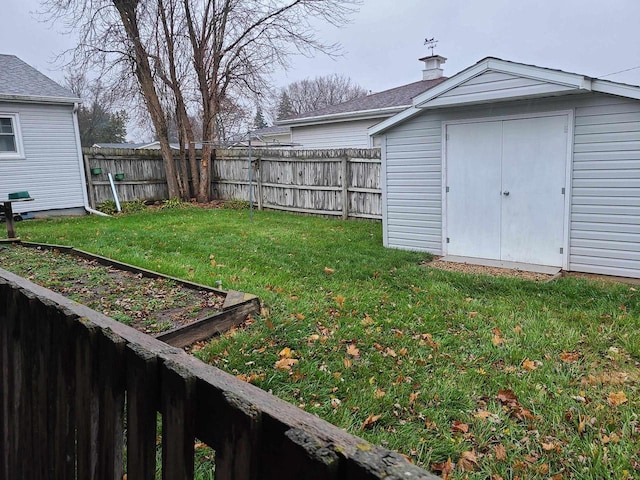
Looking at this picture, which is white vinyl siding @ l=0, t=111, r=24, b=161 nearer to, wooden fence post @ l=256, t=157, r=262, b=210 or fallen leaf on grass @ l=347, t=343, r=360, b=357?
wooden fence post @ l=256, t=157, r=262, b=210

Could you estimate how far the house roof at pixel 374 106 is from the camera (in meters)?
15.1

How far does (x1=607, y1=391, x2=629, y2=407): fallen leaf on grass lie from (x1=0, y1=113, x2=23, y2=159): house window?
45.7ft

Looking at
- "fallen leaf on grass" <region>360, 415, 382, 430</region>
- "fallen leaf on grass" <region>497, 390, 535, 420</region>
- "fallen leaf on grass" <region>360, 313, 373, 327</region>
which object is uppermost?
"fallen leaf on grass" <region>360, 313, 373, 327</region>

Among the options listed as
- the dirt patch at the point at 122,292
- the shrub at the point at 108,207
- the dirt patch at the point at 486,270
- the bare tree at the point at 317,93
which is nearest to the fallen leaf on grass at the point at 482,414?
the dirt patch at the point at 122,292

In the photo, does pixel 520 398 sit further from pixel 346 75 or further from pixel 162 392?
pixel 346 75

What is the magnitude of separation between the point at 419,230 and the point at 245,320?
4.88m

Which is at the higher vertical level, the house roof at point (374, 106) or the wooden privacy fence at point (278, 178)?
A: the house roof at point (374, 106)

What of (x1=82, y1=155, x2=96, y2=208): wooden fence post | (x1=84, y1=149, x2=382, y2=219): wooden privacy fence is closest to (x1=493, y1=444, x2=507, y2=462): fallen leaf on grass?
(x1=84, y1=149, x2=382, y2=219): wooden privacy fence

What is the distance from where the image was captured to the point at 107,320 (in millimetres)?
1625

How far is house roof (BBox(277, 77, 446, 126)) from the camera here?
1510 centimetres

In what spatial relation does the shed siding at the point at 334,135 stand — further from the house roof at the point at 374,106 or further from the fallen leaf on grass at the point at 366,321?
the fallen leaf on grass at the point at 366,321

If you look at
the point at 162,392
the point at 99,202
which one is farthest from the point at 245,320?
the point at 99,202

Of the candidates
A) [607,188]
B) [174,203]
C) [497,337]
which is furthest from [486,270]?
[174,203]

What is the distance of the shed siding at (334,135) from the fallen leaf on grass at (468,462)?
44.9 ft
